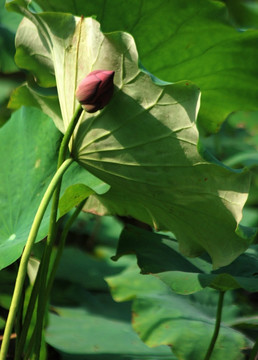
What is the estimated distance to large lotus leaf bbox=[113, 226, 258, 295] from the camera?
978 millimetres

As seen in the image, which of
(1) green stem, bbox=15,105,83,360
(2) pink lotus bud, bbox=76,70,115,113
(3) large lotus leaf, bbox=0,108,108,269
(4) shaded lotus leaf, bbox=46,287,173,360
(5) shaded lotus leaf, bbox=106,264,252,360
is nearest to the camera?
(2) pink lotus bud, bbox=76,70,115,113

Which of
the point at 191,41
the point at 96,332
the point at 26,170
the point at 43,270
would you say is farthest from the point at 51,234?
the point at 96,332

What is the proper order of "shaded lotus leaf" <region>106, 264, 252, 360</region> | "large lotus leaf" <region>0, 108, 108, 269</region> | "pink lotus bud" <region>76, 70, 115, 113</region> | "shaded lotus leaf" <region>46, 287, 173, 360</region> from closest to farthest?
"pink lotus bud" <region>76, 70, 115, 113</region> < "large lotus leaf" <region>0, 108, 108, 269</region> < "shaded lotus leaf" <region>106, 264, 252, 360</region> < "shaded lotus leaf" <region>46, 287, 173, 360</region>

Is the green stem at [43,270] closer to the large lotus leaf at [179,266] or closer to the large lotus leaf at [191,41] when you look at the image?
the large lotus leaf at [179,266]

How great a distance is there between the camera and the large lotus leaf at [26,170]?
111 cm

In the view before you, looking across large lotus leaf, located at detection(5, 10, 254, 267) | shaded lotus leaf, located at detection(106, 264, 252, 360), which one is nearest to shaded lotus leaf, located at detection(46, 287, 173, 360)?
shaded lotus leaf, located at detection(106, 264, 252, 360)

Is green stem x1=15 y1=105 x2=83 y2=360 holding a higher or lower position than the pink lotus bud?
lower

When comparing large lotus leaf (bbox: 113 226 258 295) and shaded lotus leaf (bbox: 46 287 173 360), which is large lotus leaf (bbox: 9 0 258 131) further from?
shaded lotus leaf (bbox: 46 287 173 360)

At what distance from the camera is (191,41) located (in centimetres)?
108

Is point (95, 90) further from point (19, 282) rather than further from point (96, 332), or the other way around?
point (96, 332)

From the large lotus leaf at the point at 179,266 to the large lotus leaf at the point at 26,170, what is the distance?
132mm

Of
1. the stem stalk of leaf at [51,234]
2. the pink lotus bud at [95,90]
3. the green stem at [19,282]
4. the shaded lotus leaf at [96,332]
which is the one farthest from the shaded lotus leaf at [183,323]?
the pink lotus bud at [95,90]

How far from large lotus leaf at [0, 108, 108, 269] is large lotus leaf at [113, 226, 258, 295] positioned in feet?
0.43

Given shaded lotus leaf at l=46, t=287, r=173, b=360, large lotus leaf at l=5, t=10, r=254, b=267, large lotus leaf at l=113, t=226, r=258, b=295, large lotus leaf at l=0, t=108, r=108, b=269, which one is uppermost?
large lotus leaf at l=5, t=10, r=254, b=267
